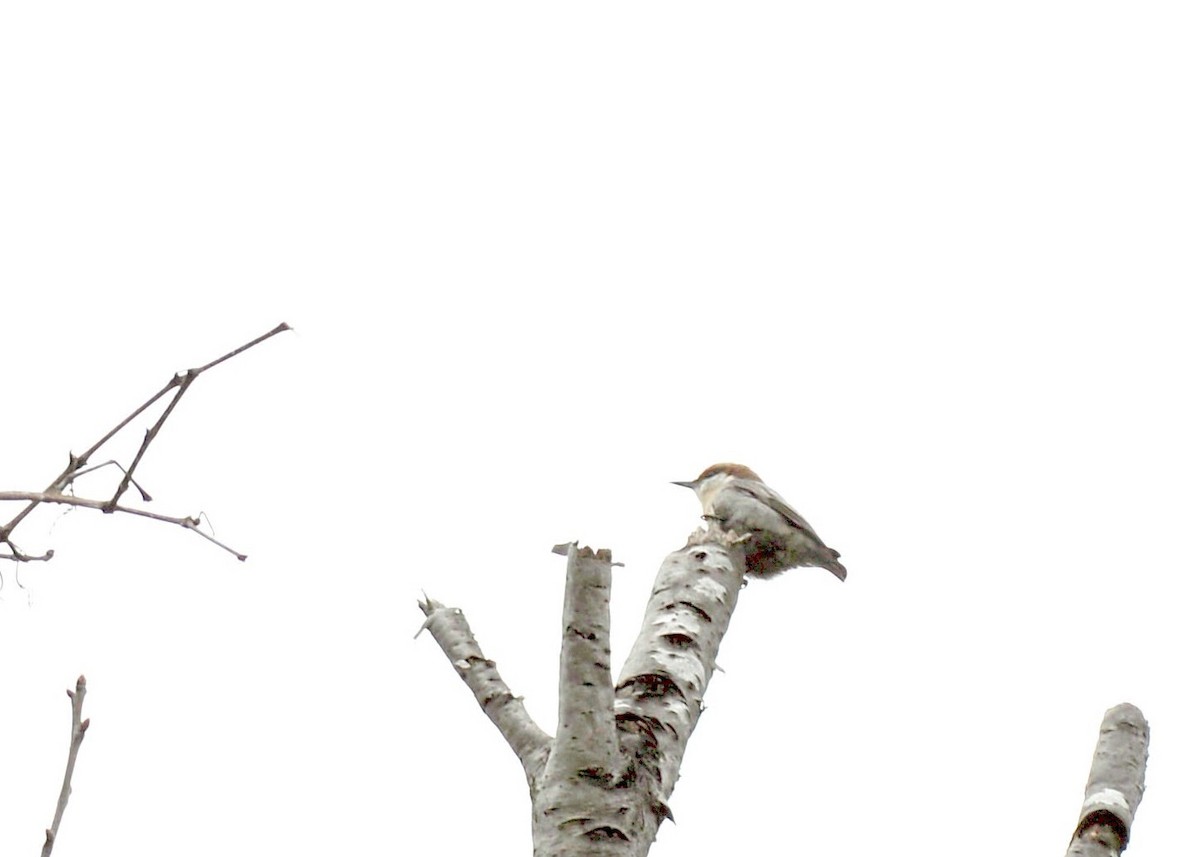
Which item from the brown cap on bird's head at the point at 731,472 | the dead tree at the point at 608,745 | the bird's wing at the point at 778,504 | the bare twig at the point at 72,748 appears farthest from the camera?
the brown cap on bird's head at the point at 731,472

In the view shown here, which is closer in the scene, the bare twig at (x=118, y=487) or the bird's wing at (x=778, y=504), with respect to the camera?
the bare twig at (x=118, y=487)

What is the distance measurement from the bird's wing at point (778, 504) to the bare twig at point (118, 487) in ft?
12.8

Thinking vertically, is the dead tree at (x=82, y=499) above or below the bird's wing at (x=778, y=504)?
below

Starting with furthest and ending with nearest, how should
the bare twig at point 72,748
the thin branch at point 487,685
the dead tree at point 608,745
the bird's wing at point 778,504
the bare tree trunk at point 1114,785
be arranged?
the bird's wing at point 778,504, the thin branch at point 487,685, the dead tree at point 608,745, the bare tree trunk at point 1114,785, the bare twig at point 72,748

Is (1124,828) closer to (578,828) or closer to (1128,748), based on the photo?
(1128,748)

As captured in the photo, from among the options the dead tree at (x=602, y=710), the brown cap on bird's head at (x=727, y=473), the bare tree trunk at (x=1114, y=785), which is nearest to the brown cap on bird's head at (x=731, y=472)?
the brown cap on bird's head at (x=727, y=473)

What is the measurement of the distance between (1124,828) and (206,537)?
7.08 ft

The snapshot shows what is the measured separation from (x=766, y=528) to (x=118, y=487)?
383cm

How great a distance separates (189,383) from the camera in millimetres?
2281

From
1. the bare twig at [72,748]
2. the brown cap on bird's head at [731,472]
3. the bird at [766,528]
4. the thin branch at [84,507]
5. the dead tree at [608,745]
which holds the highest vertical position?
the brown cap on bird's head at [731,472]

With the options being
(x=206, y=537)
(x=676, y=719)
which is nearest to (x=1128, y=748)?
(x=676, y=719)

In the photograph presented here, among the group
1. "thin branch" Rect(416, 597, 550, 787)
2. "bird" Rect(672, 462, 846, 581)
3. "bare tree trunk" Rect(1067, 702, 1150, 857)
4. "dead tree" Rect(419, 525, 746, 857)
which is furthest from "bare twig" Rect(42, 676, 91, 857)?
"bird" Rect(672, 462, 846, 581)

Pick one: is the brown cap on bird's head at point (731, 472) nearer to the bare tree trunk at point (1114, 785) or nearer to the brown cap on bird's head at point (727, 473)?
the brown cap on bird's head at point (727, 473)

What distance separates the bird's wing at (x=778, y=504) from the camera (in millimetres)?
5879
